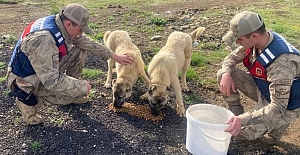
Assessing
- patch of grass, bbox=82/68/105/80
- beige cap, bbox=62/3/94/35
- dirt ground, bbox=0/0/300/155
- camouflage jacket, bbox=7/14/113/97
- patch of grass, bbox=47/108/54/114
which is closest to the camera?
camouflage jacket, bbox=7/14/113/97

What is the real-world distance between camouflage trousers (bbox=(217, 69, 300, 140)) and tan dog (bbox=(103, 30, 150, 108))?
5.80 feet

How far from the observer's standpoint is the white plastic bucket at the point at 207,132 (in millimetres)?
4872

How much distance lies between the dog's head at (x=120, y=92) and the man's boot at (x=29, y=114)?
1.35m

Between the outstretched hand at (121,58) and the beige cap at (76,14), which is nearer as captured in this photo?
the beige cap at (76,14)

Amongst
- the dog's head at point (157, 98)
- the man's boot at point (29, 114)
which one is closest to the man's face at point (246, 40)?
the dog's head at point (157, 98)

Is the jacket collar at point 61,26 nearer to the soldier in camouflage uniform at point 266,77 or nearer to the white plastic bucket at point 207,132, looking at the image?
the white plastic bucket at point 207,132

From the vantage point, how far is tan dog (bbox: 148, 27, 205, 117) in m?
6.65

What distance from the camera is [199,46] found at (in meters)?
10.0

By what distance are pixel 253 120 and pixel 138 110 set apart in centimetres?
246

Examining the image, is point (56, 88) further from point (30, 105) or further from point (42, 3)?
point (42, 3)

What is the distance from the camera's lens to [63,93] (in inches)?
225

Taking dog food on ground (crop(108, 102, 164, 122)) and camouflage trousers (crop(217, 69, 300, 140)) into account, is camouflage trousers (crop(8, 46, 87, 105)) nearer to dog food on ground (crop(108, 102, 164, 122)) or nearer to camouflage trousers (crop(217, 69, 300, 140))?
dog food on ground (crop(108, 102, 164, 122))

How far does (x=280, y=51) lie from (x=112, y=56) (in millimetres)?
2820

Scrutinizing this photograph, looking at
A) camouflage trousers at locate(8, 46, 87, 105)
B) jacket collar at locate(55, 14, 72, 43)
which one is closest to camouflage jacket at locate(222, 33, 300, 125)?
camouflage trousers at locate(8, 46, 87, 105)
